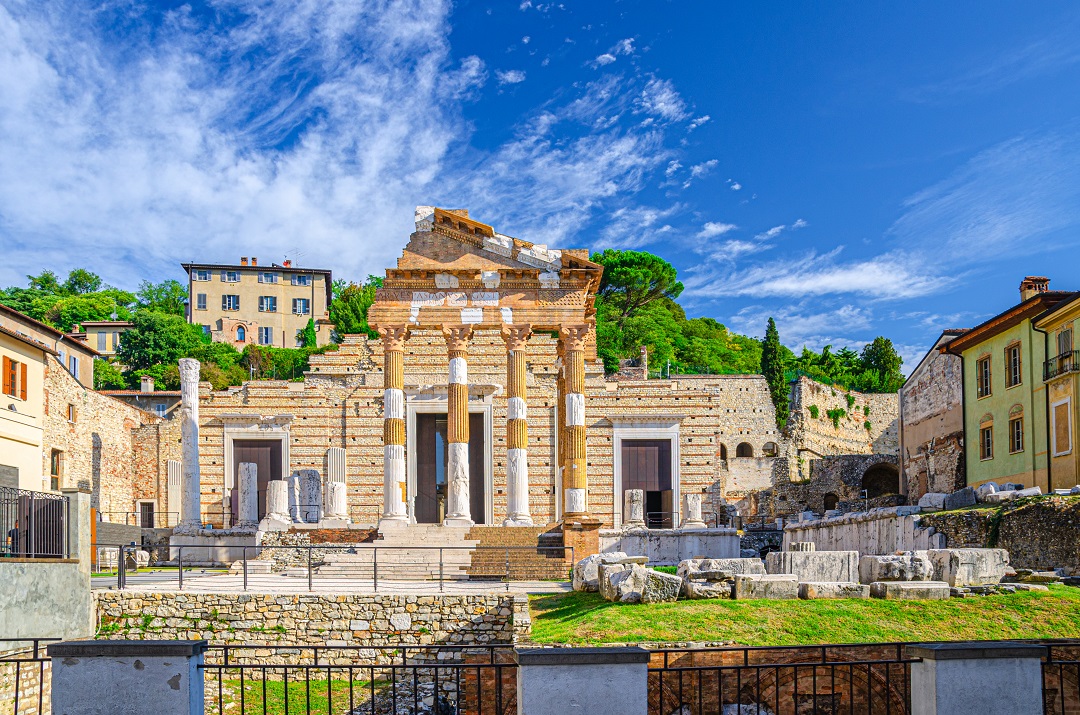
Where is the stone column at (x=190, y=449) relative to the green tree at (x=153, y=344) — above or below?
below

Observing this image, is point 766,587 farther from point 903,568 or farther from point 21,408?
point 21,408

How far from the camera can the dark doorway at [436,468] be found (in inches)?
1474

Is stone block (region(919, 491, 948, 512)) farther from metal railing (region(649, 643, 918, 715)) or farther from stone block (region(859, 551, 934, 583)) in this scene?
metal railing (region(649, 643, 918, 715))

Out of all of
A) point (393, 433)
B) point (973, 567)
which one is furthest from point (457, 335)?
point (973, 567)

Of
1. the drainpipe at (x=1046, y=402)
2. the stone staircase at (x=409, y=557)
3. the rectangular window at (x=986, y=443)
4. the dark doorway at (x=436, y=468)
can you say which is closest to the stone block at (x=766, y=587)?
the stone staircase at (x=409, y=557)

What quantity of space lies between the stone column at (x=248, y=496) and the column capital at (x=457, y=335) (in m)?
8.64

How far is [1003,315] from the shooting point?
30.6 m

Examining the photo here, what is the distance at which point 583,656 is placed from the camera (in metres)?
8.07

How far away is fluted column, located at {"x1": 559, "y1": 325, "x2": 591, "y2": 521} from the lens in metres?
29.3

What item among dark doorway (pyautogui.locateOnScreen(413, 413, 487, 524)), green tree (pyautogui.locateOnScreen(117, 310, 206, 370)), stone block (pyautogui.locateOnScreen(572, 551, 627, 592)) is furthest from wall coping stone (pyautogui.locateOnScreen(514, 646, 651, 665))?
green tree (pyautogui.locateOnScreen(117, 310, 206, 370))

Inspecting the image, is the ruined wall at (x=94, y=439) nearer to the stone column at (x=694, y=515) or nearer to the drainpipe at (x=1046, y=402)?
the stone column at (x=694, y=515)

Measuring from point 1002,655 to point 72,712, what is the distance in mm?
7372

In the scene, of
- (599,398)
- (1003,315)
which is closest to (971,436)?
(1003,315)

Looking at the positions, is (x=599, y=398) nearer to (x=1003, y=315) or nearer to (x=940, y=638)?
(x=1003, y=315)
